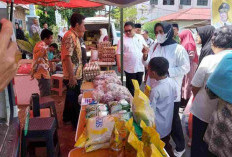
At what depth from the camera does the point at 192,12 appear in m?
26.0

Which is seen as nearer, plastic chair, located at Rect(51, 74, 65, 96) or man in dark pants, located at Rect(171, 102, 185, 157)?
man in dark pants, located at Rect(171, 102, 185, 157)

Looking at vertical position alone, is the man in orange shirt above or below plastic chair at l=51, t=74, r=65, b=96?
above

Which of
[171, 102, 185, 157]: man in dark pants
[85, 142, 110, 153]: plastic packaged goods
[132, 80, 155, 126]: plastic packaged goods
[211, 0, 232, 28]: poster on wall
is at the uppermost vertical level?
[211, 0, 232, 28]: poster on wall

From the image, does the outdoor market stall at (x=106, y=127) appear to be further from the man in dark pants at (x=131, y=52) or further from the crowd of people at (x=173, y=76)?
the man in dark pants at (x=131, y=52)

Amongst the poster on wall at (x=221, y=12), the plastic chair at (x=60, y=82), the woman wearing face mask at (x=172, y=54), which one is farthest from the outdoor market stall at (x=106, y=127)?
the plastic chair at (x=60, y=82)

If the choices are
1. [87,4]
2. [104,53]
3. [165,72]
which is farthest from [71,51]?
[87,4]

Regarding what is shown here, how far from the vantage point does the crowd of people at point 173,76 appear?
5.14ft

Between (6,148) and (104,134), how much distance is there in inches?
24.4

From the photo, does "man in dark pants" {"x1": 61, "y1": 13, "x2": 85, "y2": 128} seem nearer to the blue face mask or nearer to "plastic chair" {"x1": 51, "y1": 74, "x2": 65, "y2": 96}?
"plastic chair" {"x1": 51, "y1": 74, "x2": 65, "y2": 96}

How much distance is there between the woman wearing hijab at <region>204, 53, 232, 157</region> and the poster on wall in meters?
2.70

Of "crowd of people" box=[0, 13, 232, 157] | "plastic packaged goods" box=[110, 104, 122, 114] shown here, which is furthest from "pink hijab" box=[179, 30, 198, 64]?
"plastic packaged goods" box=[110, 104, 122, 114]

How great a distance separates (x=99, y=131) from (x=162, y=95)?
109 centimetres

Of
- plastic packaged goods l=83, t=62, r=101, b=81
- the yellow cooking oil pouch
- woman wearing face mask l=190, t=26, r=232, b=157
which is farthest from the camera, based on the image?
Answer: plastic packaged goods l=83, t=62, r=101, b=81

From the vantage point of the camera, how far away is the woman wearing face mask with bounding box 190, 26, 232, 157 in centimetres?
193
